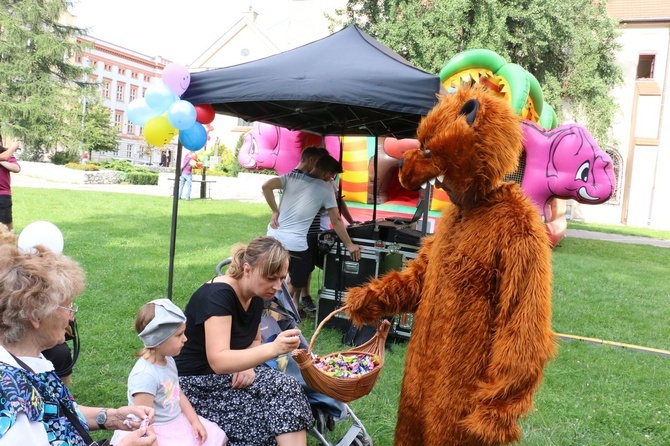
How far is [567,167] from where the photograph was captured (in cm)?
1053

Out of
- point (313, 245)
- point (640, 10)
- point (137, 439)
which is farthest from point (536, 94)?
point (640, 10)

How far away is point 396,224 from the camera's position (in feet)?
20.1

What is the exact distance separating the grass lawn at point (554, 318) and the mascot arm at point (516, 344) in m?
1.63

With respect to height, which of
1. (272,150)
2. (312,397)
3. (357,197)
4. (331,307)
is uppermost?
(272,150)

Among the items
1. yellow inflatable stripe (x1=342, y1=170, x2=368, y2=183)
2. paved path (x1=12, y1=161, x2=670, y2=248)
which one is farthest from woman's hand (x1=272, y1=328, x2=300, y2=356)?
paved path (x1=12, y1=161, x2=670, y2=248)

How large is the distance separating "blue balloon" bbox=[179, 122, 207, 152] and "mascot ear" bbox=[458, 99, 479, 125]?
313 cm

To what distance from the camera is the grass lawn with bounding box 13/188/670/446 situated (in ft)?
12.9

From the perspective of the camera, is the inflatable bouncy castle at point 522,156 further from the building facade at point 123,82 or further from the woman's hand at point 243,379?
the building facade at point 123,82

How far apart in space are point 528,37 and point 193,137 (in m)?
16.6

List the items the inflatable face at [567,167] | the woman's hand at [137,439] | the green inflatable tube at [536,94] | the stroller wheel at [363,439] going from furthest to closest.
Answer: the inflatable face at [567,167]
the green inflatable tube at [536,94]
the stroller wheel at [363,439]
the woman's hand at [137,439]

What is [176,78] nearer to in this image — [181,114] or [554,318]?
[181,114]

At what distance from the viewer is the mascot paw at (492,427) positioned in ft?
6.40

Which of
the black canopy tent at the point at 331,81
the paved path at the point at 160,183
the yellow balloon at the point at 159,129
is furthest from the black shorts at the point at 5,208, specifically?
the paved path at the point at 160,183

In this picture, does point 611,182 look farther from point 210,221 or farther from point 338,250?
point 210,221
